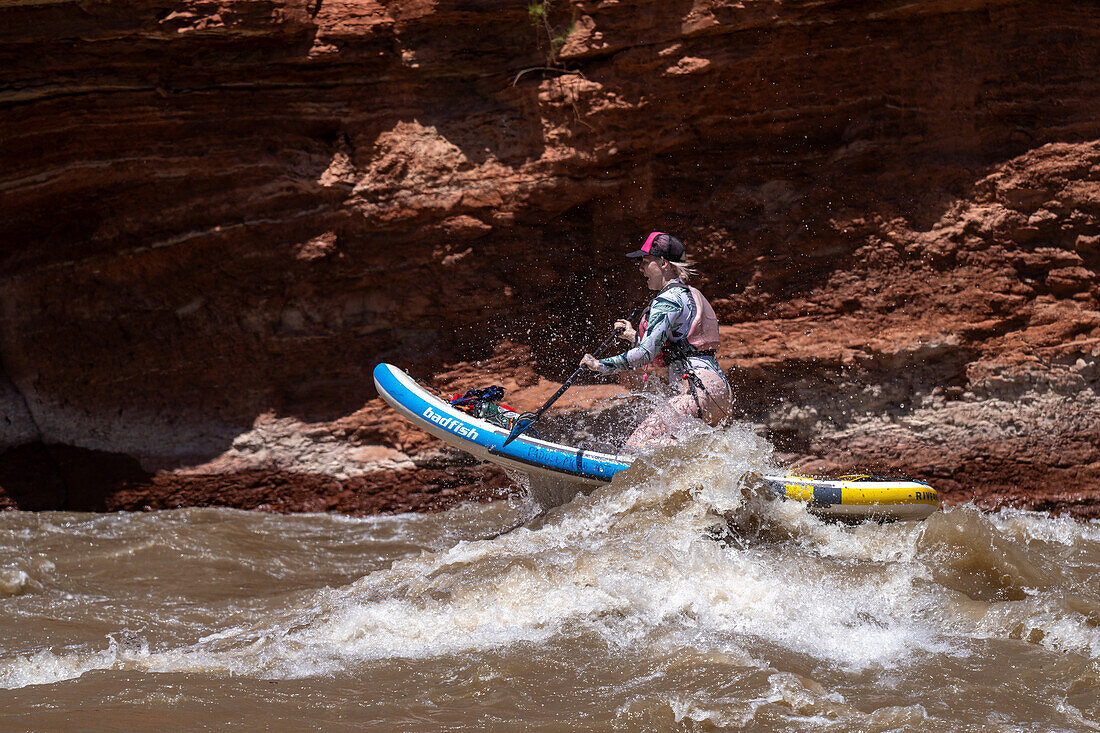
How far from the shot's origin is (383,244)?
664cm

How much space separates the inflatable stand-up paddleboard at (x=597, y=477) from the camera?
4.91 metres

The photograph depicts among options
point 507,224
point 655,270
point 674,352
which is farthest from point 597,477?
point 507,224

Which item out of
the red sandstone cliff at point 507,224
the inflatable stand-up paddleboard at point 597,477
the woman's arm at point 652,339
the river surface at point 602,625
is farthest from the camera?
the red sandstone cliff at point 507,224

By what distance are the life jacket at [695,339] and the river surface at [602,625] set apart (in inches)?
21.5

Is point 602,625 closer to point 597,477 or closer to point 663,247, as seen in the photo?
point 597,477

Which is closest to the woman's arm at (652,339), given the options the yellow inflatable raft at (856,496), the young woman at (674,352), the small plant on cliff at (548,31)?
the young woman at (674,352)

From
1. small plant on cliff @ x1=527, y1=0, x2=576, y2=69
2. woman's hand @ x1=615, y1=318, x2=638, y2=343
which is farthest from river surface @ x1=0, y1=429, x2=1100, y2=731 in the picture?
small plant on cliff @ x1=527, y1=0, x2=576, y2=69

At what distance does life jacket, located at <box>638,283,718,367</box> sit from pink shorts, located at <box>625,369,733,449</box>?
0.44 feet

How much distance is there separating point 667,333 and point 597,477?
33.6 inches

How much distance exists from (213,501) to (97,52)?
3137mm

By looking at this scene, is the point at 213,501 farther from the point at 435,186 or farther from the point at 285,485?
the point at 435,186

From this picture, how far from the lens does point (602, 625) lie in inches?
131

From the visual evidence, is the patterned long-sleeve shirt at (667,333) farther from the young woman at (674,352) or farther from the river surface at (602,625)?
the river surface at (602,625)

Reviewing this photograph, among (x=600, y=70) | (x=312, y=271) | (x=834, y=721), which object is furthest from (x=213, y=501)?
(x=834, y=721)
